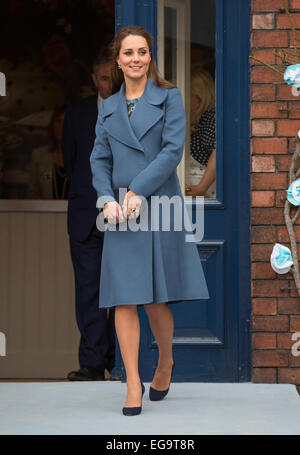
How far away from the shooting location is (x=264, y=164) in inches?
206

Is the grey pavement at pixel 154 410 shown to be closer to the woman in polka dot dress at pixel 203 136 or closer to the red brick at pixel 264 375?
the red brick at pixel 264 375

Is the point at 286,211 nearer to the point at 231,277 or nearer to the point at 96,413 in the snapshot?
the point at 231,277

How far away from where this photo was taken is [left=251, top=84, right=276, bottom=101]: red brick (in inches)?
205

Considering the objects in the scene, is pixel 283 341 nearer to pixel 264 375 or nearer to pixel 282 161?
pixel 264 375

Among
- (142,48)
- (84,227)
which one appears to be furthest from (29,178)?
(142,48)

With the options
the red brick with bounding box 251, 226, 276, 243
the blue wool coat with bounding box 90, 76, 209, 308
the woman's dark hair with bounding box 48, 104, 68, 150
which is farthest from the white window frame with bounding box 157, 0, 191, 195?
the woman's dark hair with bounding box 48, 104, 68, 150

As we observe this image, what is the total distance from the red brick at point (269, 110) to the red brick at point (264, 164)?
23 centimetres

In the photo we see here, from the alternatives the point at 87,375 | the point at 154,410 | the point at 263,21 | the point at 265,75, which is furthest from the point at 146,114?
the point at 87,375

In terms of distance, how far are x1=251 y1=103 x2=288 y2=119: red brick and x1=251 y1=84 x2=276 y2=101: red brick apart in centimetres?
3

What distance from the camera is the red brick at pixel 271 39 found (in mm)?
5215

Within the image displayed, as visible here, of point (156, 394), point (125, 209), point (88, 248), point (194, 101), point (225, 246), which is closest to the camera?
point (125, 209)

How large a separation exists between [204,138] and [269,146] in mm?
396

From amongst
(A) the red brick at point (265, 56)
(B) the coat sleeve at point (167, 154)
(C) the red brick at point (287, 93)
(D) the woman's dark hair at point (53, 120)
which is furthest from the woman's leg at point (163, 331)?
(D) the woman's dark hair at point (53, 120)

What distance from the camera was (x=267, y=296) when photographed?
521 cm
